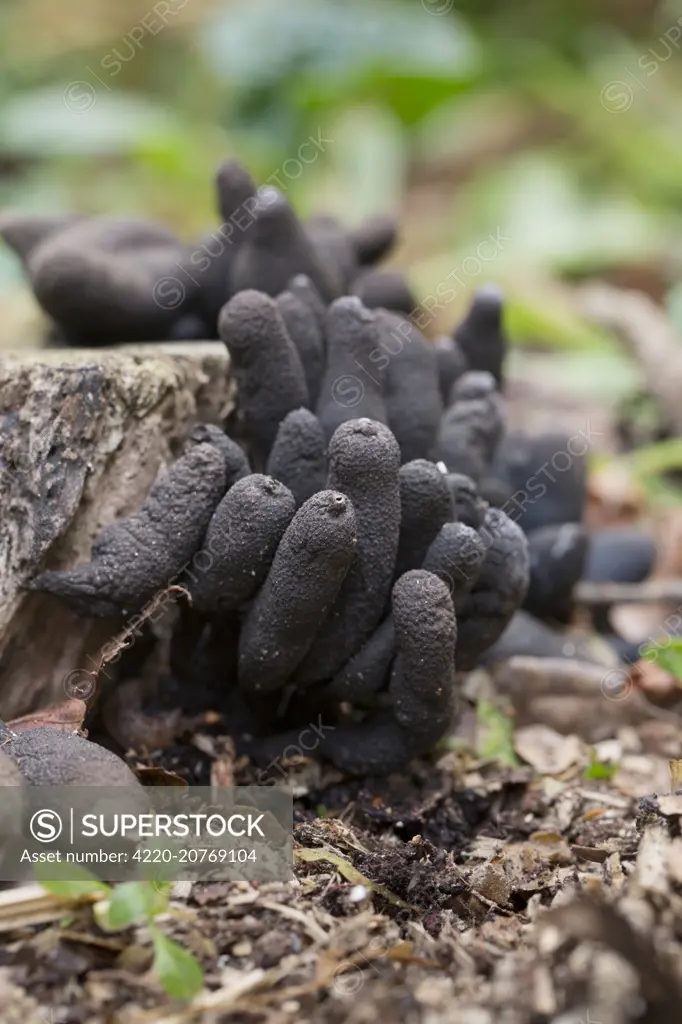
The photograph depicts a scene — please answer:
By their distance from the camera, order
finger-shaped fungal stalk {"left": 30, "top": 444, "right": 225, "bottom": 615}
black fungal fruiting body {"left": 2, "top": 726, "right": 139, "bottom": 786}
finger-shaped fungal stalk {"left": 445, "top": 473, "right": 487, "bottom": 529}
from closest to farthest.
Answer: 1. black fungal fruiting body {"left": 2, "top": 726, "right": 139, "bottom": 786}
2. finger-shaped fungal stalk {"left": 30, "top": 444, "right": 225, "bottom": 615}
3. finger-shaped fungal stalk {"left": 445, "top": 473, "right": 487, "bottom": 529}

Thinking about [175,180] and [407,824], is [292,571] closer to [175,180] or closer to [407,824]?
[407,824]

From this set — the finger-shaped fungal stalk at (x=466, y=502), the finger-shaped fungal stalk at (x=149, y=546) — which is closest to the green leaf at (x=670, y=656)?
the finger-shaped fungal stalk at (x=466, y=502)

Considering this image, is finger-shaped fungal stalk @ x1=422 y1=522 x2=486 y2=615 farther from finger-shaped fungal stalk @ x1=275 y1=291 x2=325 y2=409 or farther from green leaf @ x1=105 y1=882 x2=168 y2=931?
green leaf @ x1=105 y1=882 x2=168 y2=931

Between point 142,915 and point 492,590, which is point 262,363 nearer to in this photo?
point 492,590

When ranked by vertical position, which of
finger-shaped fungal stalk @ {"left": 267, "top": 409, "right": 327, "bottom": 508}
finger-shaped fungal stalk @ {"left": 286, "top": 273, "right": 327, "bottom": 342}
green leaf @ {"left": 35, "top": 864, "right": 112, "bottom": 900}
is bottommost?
green leaf @ {"left": 35, "top": 864, "right": 112, "bottom": 900}

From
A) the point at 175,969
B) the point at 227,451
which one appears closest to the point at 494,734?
the point at 227,451

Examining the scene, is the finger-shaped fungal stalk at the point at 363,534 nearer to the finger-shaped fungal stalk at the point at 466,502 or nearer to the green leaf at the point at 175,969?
the finger-shaped fungal stalk at the point at 466,502

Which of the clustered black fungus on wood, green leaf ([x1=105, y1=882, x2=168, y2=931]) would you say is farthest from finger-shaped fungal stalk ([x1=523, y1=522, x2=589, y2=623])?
green leaf ([x1=105, y1=882, x2=168, y2=931])

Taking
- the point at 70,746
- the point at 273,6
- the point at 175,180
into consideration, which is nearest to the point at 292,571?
the point at 70,746
